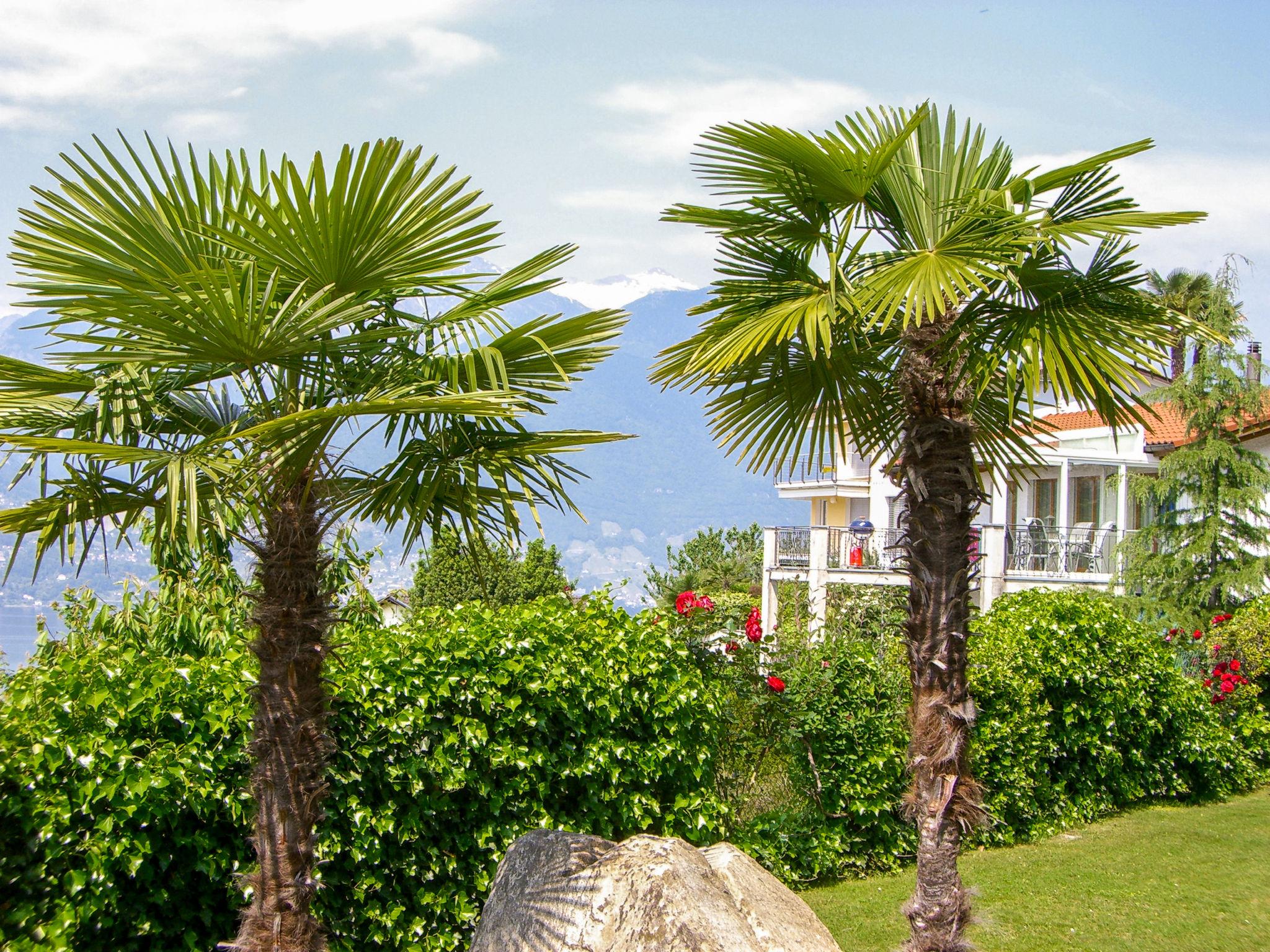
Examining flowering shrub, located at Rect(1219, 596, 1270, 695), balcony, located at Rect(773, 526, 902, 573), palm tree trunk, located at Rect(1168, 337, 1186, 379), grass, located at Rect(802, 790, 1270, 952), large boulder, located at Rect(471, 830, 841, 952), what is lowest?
grass, located at Rect(802, 790, 1270, 952)

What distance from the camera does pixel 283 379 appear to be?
4.84 m

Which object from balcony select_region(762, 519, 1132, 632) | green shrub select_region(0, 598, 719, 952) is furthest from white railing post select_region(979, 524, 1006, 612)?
green shrub select_region(0, 598, 719, 952)

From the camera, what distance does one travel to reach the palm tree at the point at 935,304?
5.62m

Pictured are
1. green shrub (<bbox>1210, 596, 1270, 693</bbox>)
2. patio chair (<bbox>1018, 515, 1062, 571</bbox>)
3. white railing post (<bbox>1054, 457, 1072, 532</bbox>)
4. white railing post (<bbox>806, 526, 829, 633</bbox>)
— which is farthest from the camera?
white railing post (<bbox>1054, 457, 1072, 532</bbox>)

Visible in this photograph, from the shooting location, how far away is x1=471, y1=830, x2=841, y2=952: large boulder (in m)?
5.20

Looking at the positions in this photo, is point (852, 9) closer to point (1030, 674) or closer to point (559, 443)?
point (559, 443)

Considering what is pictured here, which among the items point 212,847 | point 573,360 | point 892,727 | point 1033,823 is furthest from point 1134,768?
point 212,847

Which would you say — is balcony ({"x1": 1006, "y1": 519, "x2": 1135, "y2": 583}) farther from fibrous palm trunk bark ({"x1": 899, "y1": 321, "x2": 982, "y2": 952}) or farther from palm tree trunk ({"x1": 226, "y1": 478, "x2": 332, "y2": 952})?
palm tree trunk ({"x1": 226, "y1": 478, "x2": 332, "y2": 952})

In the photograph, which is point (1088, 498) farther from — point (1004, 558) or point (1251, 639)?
point (1251, 639)

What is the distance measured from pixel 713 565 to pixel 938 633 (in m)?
38.3

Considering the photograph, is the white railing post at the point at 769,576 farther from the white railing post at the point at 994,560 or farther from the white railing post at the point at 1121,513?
the white railing post at the point at 1121,513

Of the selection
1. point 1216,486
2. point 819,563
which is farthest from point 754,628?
point 819,563

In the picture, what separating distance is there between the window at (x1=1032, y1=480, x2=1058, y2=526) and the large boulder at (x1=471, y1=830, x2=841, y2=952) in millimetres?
26064

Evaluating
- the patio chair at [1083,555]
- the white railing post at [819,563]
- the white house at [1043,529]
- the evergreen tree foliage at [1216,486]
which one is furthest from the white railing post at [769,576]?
the evergreen tree foliage at [1216,486]
